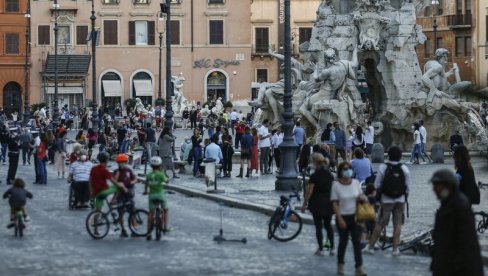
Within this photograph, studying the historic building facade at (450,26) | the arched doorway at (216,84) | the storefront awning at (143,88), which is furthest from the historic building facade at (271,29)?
the historic building facade at (450,26)

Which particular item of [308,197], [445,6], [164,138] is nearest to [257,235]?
[308,197]

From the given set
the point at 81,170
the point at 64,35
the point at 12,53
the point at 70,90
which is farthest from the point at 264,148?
the point at 12,53

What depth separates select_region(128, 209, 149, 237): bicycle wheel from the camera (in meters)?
21.8

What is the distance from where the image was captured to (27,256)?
64.5 ft

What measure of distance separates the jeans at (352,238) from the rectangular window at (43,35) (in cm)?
7675

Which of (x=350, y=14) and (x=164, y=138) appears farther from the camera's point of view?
(x=350, y=14)

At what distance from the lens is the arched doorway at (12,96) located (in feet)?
306

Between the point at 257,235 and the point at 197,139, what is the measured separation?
1562 cm

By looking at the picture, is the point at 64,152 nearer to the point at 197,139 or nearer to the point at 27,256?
the point at 197,139

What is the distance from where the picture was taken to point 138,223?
22.0 m

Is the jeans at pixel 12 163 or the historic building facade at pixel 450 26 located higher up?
the historic building facade at pixel 450 26

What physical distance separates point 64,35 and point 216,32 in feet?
32.6

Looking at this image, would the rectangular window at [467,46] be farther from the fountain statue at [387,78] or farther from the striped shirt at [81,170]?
the striped shirt at [81,170]

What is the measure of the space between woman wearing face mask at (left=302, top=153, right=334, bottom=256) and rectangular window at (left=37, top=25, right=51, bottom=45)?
74701 millimetres
